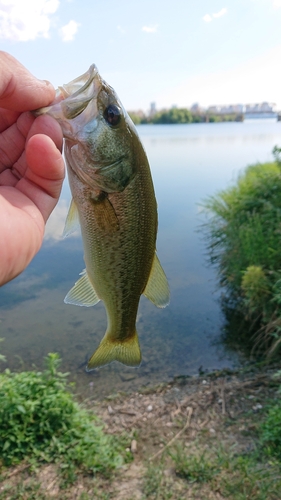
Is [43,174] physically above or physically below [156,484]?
above

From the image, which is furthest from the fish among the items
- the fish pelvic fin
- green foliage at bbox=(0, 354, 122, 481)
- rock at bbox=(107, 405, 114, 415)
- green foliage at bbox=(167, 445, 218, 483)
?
rock at bbox=(107, 405, 114, 415)

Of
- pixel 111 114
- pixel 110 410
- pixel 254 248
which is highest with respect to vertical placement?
pixel 111 114

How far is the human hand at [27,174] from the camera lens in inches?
76.9

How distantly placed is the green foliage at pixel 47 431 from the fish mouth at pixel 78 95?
127 inches

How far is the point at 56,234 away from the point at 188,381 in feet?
28.1


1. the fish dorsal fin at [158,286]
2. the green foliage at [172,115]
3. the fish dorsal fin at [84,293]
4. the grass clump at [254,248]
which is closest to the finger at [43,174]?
the fish dorsal fin at [84,293]

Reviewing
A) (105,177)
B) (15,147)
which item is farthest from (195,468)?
(15,147)

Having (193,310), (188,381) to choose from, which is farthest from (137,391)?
(193,310)

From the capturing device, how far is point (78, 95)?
1.99 metres

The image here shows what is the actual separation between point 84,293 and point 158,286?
0.44 meters

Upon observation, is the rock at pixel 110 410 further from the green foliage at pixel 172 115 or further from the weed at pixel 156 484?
the green foliage at pixel 172 115

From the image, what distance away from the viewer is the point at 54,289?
10.3 m

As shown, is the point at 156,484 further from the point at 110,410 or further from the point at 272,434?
the point at 110,410

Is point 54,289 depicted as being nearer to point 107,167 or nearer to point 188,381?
point 188,381
